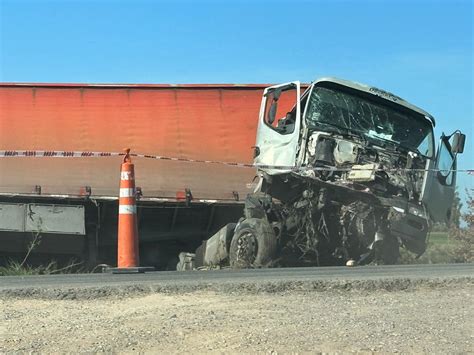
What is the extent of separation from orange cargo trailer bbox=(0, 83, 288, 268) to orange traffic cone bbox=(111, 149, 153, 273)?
3.46m

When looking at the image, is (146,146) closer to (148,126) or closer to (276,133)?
(148,126)

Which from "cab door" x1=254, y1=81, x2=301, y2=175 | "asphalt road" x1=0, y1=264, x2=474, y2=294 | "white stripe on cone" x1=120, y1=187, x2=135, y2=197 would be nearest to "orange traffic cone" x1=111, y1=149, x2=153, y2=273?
"white stripe on cone" x1=120, y1=187, x2=135, y2=197

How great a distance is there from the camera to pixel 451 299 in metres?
5.38

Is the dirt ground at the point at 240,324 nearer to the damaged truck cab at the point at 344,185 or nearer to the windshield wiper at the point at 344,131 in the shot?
the damaged truck cab at the point at 344,185

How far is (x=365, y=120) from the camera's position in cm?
897

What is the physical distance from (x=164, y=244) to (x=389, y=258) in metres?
4.65

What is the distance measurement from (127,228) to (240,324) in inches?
129

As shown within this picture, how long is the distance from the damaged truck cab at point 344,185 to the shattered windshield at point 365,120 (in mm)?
15

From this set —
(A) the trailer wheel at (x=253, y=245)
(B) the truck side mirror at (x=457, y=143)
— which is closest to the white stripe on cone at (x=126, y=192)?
(A) the trailer wheel at (x=253, y=245)

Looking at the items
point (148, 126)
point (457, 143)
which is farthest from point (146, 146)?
point (457, 143)

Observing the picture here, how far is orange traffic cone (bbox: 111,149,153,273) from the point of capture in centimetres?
717

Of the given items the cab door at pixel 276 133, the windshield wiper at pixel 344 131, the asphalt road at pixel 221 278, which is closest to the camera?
the asphalt road at pixel 221 278

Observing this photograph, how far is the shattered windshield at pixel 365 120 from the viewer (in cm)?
882

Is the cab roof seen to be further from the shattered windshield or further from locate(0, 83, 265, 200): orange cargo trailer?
locate(0, 83, 265, 200): orange cargo trailer
